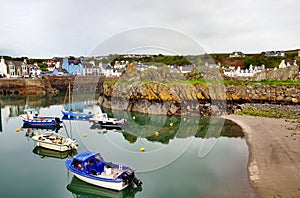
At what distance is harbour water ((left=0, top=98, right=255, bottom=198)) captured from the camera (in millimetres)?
11953

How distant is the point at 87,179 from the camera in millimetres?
12227

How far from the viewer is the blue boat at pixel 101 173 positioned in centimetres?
1161

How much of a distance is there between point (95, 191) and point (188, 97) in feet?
74.4

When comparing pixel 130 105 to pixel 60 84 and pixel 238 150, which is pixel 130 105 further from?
pixel 60 84

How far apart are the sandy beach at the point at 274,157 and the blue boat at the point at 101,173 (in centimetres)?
573

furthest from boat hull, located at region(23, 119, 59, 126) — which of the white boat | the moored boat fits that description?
the moored boat

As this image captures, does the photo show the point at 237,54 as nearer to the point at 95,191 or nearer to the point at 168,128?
the point at 168,128

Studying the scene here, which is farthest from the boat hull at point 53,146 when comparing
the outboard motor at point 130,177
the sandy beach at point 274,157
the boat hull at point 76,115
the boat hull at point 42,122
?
the sandy beach at point 274,157

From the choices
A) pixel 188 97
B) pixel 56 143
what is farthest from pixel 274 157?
pixel 188 97

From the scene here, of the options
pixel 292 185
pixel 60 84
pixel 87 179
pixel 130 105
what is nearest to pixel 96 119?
pixel 130 105

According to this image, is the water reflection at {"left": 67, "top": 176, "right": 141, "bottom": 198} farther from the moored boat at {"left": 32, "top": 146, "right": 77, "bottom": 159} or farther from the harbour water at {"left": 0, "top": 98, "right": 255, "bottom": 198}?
the moored boat at {"left": 32, "top": 146, "right": 77, "bottom": 159}

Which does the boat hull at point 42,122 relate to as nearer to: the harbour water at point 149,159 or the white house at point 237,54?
the harbour water at point 149,159

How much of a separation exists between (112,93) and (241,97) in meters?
18.4

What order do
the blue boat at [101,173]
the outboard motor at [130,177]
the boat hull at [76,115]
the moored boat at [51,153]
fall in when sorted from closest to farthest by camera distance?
the blue boat at [101,173]
the outboard motor at [130,177]
the moored boat at [51,153]
the boat hull at [76,115]
